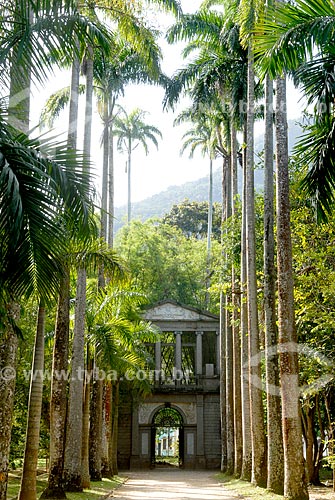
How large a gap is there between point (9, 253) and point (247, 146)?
14389 millimetres

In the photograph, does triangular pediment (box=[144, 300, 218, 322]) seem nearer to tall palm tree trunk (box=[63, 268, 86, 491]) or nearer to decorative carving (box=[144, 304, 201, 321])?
decorative carving (box=[144, 304, 201, 321])

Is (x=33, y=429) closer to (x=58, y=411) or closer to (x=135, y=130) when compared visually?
(x=58, y=411)

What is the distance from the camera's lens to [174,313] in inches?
1389

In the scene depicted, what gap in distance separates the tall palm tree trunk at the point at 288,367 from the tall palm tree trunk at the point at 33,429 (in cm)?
465

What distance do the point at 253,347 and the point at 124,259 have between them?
476 cm

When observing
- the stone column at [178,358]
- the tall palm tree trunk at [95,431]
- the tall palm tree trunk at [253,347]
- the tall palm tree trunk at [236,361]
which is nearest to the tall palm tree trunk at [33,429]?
the tall palm tree trunk at [253,347]

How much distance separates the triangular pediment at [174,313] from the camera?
35094mm

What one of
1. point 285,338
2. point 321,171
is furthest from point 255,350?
point 321,171

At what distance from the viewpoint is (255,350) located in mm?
A: 17953

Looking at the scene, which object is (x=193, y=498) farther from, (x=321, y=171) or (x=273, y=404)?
(x=321, y=171)

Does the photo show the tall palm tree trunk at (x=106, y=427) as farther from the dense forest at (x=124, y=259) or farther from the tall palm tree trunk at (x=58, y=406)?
the tall palm tree trunk at (x=58, y=406)

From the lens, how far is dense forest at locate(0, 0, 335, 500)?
7.55 m

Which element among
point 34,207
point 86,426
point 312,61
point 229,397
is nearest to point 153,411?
point 229,397

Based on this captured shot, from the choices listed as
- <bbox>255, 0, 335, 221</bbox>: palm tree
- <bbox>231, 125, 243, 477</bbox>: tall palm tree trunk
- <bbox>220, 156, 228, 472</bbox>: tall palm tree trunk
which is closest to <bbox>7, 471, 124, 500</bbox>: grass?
<bbox>231, 125, 243, 477</bbox>: tall palm tree trunk
